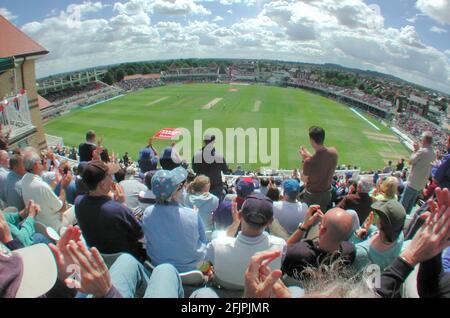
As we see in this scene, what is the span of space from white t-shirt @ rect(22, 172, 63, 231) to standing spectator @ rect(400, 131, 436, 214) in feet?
20.4

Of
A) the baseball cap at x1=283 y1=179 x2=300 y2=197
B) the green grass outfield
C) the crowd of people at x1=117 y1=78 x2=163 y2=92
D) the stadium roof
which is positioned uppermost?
the stadium roof

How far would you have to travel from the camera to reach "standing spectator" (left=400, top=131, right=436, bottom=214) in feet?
18.2

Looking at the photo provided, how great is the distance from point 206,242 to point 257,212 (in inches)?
34.9

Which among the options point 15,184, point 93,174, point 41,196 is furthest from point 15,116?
point 93,174

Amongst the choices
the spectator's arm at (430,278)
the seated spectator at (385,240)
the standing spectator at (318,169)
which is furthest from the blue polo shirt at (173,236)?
the standing spectator at (318,169)

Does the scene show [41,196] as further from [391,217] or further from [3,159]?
[391,217]

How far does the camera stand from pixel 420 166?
5.72 meters

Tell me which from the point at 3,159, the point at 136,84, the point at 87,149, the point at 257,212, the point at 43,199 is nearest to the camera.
Answer: the point at 257,212

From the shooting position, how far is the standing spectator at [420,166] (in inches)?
218

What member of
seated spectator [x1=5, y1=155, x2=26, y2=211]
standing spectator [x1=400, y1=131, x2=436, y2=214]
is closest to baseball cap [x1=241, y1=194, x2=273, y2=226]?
seated spectator [x1=5, y1=155, x2=26, y2=211]

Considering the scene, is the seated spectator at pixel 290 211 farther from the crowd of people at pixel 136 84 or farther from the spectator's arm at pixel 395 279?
the crowd of people at pixel 136 84

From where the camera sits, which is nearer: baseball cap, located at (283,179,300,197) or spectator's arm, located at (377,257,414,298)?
spectator's arm, located at (377,257,414,298)

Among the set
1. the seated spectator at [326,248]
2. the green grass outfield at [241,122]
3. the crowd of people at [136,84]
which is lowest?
the green grass outfield at [241,122]

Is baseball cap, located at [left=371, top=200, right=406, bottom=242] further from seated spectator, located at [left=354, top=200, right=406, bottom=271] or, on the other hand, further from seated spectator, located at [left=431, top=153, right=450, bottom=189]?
seated spectator, located at [left=431, top=153, right=450, bottom=189]
